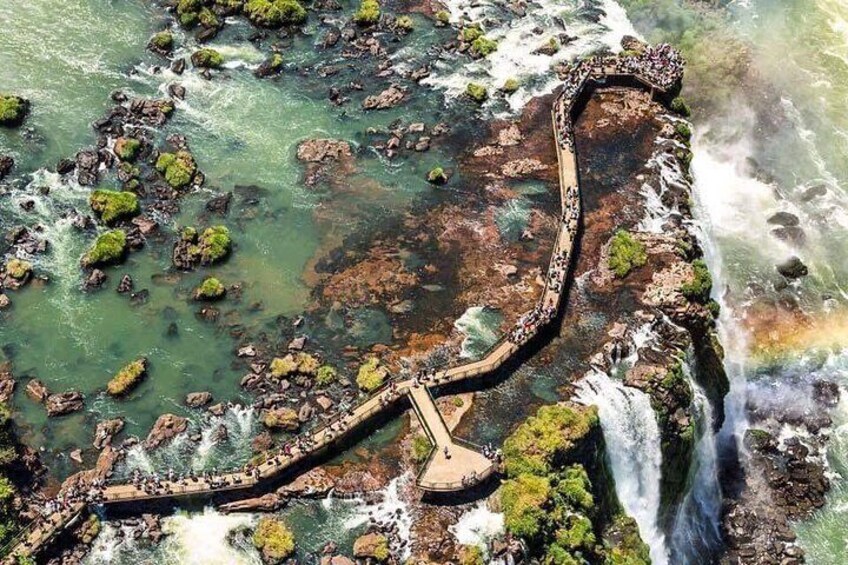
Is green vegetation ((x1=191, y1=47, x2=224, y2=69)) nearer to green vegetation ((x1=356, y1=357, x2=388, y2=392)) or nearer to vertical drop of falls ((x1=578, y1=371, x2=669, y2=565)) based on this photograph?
green vegetation ((x1=356, y1=357, x2=388, y2=392))

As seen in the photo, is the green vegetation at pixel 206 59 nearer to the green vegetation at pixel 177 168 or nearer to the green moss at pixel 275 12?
the green moss at pixel 275 12

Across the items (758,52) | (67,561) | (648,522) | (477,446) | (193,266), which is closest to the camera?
(67,561)

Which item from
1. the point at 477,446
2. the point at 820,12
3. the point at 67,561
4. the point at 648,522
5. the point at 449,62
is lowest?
the point at 67,561

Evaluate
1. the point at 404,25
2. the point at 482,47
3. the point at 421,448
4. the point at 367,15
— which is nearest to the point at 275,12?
the point at 367,15

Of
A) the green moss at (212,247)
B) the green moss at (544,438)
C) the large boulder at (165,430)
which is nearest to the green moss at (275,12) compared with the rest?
the green moss at (212,247)

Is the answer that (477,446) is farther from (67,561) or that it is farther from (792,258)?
(792,258)

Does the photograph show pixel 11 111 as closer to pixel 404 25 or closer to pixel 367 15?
pixel 367 15

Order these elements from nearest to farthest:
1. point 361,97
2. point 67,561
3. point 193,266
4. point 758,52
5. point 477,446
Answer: point 67,561 → point 477,446 → point 193,266 → point 361,97 → point 758,52

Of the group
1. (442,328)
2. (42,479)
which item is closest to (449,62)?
(442,328)
